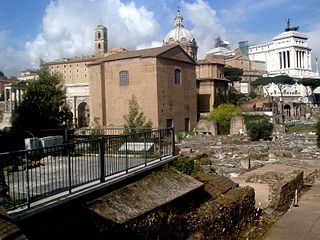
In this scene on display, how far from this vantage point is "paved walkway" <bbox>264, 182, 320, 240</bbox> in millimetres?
8836

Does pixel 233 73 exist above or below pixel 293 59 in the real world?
below

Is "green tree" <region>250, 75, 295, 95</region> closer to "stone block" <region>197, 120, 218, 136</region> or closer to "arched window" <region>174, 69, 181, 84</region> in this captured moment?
"stone block" <region>197, 120, 218, 136</region>

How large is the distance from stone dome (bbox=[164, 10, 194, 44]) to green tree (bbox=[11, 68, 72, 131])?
58.7 metres

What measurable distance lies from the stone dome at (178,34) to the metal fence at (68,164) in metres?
70.2

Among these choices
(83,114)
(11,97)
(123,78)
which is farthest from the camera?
(83,114)

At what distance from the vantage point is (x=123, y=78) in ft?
145

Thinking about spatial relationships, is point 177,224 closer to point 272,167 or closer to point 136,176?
point 136,176

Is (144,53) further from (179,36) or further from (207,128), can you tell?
(179,36)

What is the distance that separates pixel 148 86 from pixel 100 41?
4863 centimetres

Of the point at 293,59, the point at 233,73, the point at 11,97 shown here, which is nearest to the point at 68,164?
the point at 11,97

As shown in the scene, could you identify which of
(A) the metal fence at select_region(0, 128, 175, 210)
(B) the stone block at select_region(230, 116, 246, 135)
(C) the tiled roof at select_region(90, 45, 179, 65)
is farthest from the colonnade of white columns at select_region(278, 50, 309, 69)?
(A) the metal fence at select_region(0, 128, 175, 210)

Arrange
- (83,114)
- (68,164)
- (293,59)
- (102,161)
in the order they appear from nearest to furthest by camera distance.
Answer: (68,164) → (102,161) → (83,114) → (293,59)

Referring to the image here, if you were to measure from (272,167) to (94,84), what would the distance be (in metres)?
31.7

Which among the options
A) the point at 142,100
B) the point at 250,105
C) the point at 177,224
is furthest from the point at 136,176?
the point at 250,105
